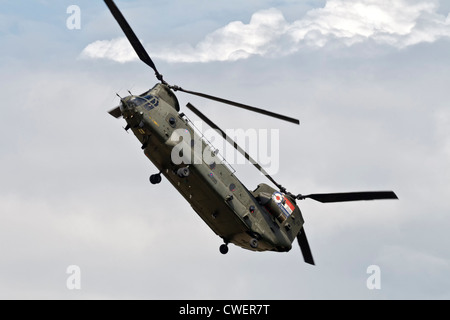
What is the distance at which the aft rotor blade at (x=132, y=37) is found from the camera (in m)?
41.8

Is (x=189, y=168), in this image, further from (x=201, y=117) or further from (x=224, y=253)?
(x=224, y=253)

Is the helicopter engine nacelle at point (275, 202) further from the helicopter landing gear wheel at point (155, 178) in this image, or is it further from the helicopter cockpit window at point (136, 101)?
the helicopter cockpit window at point (136, 101)

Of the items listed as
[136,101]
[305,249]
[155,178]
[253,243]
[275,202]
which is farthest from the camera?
[305,249]

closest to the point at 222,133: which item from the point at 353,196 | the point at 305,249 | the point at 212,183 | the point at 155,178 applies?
the point at 212,183

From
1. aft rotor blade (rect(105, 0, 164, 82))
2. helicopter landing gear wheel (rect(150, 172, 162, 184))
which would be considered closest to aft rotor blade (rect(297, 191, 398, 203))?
helicopter landing gear wheel (rect(150, 172, 162, 184))

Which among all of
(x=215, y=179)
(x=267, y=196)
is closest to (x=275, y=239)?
(x=267, y=196)

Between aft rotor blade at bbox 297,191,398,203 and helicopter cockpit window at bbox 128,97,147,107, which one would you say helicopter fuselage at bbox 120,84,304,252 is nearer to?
helicopter cockpit window at bbox 128,97,147,107

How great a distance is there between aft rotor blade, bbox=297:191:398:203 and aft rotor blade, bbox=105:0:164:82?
12570mm

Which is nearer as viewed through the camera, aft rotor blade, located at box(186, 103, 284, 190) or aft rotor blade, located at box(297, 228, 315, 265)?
aft rotor blade, located at box(186, 103, 284, 190)

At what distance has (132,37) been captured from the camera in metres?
43.2

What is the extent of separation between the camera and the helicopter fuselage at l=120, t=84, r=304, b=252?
4397 cm

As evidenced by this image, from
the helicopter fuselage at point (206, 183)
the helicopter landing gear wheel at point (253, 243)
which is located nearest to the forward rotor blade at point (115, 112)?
the helicopter fuselage at point (206, 183)

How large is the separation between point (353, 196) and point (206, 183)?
9.35 metres

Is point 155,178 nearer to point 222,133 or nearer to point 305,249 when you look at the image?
point 222,133
